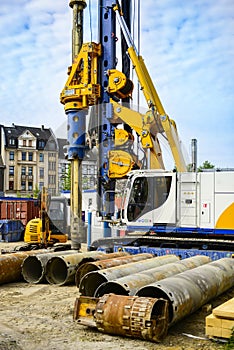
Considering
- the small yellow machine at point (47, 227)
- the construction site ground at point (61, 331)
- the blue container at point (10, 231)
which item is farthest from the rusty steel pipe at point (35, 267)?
the blue container at point (10, 231)

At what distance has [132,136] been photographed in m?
15.9

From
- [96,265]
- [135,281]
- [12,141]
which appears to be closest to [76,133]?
[96,265]

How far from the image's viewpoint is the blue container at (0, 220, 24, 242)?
26031mm

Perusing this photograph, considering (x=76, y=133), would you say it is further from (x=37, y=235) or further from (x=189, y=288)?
(x=189, y=288)

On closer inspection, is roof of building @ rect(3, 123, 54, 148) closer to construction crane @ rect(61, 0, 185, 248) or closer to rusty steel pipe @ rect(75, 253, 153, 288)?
construction crane @ rect(61, 0, 185, 248)

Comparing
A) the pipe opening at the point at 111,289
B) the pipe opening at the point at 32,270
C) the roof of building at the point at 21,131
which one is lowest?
the pipe opening at the point at 32,270

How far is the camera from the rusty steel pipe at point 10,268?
39.2ft

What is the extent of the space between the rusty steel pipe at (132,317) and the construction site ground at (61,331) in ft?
0.46

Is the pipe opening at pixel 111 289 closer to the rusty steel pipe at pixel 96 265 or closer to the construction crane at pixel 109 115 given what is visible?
the rusty steel pipe at pixel 96 265

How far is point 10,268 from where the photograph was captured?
1212 cm

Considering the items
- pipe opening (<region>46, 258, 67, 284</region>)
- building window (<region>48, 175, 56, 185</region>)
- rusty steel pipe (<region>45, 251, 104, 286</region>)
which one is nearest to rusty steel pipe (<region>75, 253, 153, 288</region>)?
rusty steel pipe (<region>45, 251, 104, 286</region>)

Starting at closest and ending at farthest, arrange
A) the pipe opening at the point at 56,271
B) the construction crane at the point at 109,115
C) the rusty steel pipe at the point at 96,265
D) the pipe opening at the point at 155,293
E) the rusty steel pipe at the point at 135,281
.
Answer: the pipe opening at the point at 155,293, the rusty steel pipe at the point at 135,281, the rusty steel pipe at the point at 96,265, the pipe opening at the point at 56,271, the construction crane at the point at 109,115

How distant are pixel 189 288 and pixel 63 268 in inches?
195

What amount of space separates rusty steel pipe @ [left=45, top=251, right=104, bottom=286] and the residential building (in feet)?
220
